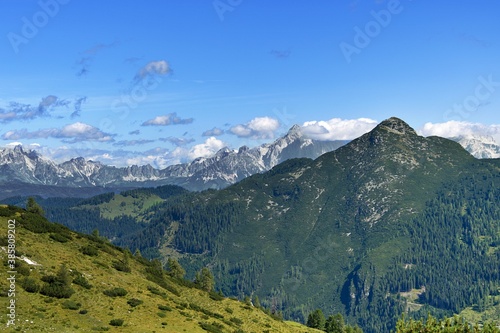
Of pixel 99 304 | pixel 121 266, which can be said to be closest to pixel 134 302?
pixel 99 304

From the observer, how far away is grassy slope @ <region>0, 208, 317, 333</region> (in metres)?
67.9

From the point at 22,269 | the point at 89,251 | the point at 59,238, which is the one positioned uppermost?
the point at 59,238

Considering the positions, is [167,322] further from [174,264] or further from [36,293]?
[174,264]

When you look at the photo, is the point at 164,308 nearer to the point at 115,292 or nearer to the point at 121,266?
the point at 115,292

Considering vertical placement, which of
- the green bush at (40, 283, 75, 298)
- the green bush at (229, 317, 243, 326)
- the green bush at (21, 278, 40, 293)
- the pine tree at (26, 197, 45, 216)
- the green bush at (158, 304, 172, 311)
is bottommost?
the green bush at (229, 317, 243, 326)

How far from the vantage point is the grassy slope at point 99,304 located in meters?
67.9

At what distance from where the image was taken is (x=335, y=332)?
176m

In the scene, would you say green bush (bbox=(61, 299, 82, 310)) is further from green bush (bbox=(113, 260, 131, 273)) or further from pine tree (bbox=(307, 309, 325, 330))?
pine tree (bbox=(307, 309, 325, 330))

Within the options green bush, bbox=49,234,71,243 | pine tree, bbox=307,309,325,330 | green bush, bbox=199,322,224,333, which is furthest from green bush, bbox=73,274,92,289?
pine tree, bbox=307,309,325,330

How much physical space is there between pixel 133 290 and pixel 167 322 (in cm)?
1465

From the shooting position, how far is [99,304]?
257ft

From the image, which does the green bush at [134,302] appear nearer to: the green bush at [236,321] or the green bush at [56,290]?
the green bush at [56,290]

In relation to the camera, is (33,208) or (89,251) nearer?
(89,251)

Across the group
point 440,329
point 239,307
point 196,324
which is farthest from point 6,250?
point 440,329
